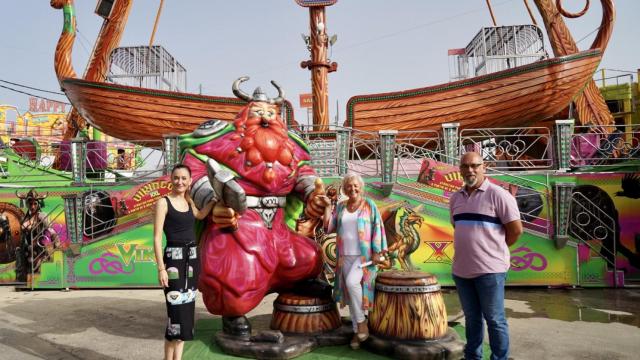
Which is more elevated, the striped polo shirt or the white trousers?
the striped polo shirt

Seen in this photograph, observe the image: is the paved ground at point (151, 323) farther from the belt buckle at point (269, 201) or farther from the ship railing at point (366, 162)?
the ship railing at point (366, 162)

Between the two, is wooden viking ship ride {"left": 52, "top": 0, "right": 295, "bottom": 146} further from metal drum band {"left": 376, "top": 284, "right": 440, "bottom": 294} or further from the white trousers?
metal drum band {"left": 376, "top": 284, "right": 440, "bottom": 294}

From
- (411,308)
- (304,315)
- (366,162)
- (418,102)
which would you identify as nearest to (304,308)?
(304,315)

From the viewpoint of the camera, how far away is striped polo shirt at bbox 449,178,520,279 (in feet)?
7.53

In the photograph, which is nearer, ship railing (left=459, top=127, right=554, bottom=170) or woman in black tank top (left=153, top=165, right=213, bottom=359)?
woman in black tank top (left=153, top=165, right=213, bottom=359)

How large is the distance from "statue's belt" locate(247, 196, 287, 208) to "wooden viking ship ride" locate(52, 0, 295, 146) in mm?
4735

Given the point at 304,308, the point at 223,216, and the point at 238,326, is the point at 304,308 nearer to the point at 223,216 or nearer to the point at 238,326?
the point at 238,326

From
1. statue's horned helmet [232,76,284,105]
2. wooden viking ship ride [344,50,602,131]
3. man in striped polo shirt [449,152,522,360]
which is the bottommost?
man in striped polo shirt [449,152,522,360]

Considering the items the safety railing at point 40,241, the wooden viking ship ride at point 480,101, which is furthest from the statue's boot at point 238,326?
the wooden viking ship ride at point 480,101

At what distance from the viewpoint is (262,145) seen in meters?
3.13

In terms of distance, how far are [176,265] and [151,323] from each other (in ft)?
7.22

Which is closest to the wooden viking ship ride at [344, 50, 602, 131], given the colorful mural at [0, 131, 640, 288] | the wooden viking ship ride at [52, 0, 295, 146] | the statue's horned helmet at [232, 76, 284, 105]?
the wooden viking ship ride at [52, 0, 295, 146]

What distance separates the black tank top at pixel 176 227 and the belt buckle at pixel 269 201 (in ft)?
2.64

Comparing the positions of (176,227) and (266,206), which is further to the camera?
(266,206)
